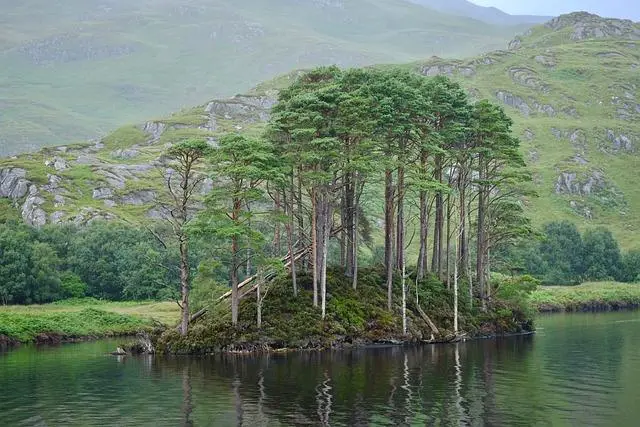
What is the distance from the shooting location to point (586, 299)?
123562mm

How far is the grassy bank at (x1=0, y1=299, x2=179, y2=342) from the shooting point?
74.9 m

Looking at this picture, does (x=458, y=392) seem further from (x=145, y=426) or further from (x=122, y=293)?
(x=122, y=293)

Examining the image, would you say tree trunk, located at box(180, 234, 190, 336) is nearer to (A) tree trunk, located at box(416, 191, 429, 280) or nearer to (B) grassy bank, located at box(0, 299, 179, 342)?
(B) grassy bank, located at box(0, 299, 179, 342)

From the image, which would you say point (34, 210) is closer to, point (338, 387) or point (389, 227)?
point (389, 227)

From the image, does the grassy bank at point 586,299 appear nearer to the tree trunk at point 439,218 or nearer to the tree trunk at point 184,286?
the tree trunk at point 439,218

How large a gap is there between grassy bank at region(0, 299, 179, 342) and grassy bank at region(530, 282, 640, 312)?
63810 mm

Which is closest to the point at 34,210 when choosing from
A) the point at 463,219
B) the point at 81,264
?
the point at 81,264

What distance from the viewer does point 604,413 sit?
120 feet

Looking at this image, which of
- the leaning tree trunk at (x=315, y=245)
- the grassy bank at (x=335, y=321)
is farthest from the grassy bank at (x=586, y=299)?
the leaning tree trunk at (x=315, y=245)

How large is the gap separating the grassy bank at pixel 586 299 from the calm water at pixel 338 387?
54094 mm

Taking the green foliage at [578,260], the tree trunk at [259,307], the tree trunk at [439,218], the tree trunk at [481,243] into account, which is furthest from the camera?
the green foliage at [578,260]

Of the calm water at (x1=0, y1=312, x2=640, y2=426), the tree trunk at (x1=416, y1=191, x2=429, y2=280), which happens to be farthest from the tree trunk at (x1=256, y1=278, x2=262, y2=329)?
the tree trunk at (x1=416, y1=191, x2=429, y2=280)

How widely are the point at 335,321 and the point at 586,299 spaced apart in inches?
2825

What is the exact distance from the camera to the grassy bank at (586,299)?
12088 centimetres
